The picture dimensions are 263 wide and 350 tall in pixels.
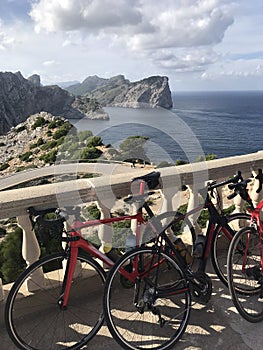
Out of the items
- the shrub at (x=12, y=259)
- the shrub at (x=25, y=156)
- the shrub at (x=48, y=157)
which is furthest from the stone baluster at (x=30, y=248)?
the shrub at (x=25, y=156)

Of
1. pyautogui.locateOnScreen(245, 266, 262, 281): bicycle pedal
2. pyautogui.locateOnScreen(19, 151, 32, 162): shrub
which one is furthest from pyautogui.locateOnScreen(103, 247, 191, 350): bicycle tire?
pyautogui.locateOnScreen(19, 151, 32, 162): shrub

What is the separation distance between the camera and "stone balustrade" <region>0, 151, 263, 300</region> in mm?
2314

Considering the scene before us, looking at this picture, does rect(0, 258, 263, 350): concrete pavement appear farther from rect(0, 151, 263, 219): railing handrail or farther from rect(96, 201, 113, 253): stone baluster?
rect(0, 151, 263, 219): railing handrail

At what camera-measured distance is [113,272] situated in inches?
87.5

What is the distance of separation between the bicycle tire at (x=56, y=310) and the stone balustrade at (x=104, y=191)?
0.68ft

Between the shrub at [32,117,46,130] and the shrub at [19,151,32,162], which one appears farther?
the shrub at [32,117,46,130]

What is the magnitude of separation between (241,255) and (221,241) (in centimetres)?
21

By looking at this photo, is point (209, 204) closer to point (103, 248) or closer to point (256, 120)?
point (103, 248)

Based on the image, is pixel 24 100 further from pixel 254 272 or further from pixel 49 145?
pixel 254 272

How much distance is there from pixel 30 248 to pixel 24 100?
110642 millimetres

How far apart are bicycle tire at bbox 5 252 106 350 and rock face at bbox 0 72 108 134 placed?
90.4m

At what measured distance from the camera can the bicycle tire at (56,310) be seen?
→ 7.77ft

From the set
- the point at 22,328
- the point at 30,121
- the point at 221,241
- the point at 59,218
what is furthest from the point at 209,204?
the point at 30,121

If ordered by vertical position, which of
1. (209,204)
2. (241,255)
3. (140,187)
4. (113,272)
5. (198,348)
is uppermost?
(140,187)
